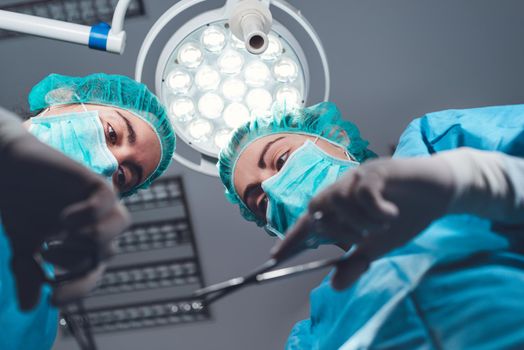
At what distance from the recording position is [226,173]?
2031 millimetres

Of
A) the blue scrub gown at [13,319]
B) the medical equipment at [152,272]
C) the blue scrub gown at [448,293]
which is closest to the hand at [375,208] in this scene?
the blue scrub gown at [448,293]

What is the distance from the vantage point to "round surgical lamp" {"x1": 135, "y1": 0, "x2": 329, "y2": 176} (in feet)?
5.86

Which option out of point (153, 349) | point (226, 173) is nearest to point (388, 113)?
point (226, 173)

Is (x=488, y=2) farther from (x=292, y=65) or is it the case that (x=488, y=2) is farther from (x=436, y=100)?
(x=292, y=65)

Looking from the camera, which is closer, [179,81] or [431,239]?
[431,239]

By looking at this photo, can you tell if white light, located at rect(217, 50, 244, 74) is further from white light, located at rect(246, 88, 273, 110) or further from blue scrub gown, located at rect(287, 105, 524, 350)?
blue scrub gown, located at rect(287, 105, 524, 350)

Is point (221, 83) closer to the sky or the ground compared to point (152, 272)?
closer to the sky

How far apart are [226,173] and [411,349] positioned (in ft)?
3.46

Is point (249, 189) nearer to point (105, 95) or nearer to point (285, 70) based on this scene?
point (285, 70)

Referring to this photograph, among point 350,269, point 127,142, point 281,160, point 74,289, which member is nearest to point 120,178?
point 127,142

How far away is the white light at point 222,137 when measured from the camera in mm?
1979

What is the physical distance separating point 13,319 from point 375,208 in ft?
2.98

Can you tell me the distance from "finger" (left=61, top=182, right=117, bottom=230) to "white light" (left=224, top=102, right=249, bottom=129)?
1.08 metres

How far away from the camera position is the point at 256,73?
1.91 meters
